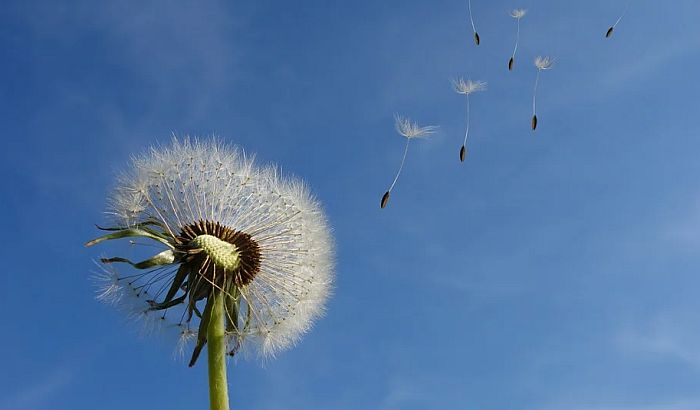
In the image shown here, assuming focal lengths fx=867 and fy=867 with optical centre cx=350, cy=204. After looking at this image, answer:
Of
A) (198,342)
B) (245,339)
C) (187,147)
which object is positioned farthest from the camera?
(187,147)

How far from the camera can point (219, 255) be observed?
426 inches

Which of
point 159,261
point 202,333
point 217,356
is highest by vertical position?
point 159,261

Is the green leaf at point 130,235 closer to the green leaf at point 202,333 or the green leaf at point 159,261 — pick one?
the green leaf at point 159,261

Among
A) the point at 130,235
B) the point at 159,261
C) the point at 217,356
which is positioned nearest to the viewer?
the point at 217,356

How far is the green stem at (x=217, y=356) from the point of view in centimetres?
962

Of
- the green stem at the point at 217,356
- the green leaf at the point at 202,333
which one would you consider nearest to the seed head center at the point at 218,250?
the green stem at the point at 217,356

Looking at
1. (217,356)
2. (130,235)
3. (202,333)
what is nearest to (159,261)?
(130,235)

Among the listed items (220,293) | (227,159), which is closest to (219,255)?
(220,293)

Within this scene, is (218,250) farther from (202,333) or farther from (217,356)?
(217,356)

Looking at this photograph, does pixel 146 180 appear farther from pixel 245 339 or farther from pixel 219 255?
pixel 245 339

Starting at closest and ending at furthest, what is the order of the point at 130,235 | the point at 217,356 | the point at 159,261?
the point at 217,356, the point at 159,261, the point at 130,235

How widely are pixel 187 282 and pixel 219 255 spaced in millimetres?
520

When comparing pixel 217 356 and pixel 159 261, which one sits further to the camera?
pixel 159 261

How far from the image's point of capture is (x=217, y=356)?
10.1m
